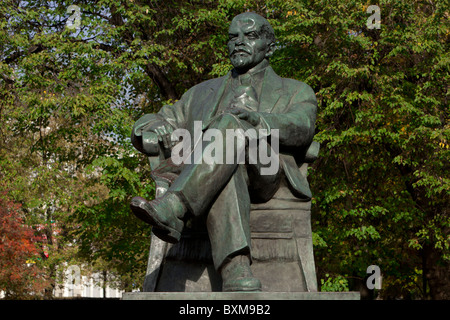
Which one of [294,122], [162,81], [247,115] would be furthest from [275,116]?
[162,81]

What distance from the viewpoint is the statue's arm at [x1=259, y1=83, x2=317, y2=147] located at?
4.68 metres

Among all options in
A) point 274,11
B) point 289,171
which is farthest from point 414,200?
point 289,171

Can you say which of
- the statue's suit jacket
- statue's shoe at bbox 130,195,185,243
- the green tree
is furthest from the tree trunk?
statue's shoe at bbox 130,195,185,243

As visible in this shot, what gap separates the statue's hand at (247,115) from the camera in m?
4.49

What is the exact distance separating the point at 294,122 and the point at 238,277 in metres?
1.16

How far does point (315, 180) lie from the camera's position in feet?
48.3

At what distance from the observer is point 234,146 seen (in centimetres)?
432

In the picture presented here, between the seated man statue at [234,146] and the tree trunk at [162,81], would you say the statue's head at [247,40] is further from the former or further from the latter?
the tree trunk at [162,81]

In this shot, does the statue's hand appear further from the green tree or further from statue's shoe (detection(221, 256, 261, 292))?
the green tree

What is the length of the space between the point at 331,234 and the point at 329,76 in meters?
3.03

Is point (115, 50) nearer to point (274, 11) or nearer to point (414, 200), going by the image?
point (274, 11)

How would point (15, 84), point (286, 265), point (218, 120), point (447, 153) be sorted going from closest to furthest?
point (218, 120), point (286, 265), point (447, 153), point (15, 84)

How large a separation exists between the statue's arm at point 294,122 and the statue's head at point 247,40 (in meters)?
0.44

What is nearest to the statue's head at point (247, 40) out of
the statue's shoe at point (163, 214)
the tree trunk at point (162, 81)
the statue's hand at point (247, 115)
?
the statue's hand at point (247, 115)
